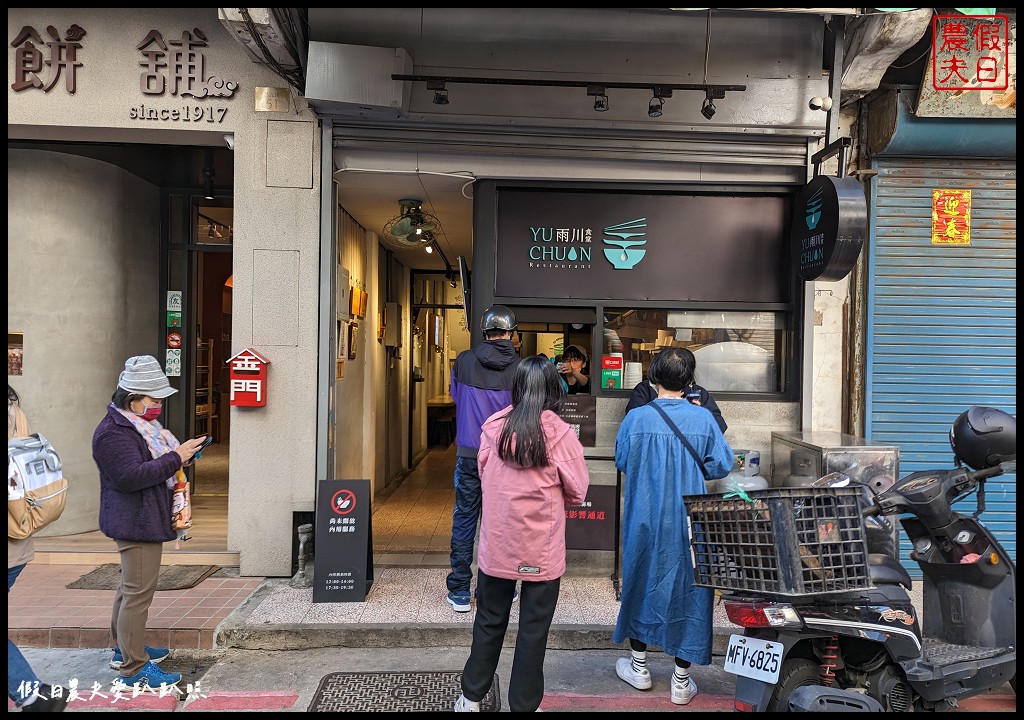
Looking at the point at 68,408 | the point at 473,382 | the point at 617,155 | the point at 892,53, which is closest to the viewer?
the point at 473,382

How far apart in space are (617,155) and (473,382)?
2544 mm

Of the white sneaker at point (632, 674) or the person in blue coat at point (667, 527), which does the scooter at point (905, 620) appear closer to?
the person in blue coat at point (667, 527)

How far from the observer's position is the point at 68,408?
6617mm

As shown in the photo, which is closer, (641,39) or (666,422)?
(666,422)

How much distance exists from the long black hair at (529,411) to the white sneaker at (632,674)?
1.69 metres

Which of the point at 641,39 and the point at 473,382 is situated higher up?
the point at 641,39

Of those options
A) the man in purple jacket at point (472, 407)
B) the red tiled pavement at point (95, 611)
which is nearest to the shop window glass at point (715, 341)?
the man in purple jacket at point (472, 407)

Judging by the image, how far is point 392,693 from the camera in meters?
4.09

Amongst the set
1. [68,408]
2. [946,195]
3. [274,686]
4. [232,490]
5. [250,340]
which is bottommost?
[274,686]

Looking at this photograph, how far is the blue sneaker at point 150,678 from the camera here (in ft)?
13.4

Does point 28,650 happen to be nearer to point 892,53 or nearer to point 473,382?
point 473,382

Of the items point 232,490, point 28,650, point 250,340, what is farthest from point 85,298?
point 28,650

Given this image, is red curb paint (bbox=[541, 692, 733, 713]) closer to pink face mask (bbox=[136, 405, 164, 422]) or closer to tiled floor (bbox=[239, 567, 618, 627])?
tiled floor (bbox=[239, 567, 618, 627])

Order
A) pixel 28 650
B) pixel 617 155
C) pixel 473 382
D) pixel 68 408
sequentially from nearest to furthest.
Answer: pixel 28 650 < pixel 473 382 < pixel 617 155 < pixel 68 408
